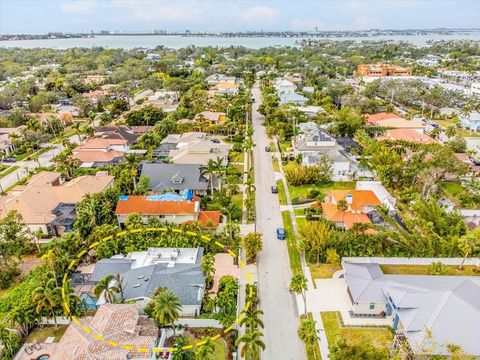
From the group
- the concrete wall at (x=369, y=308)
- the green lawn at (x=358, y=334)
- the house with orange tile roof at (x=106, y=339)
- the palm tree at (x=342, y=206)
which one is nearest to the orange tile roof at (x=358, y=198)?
the palm tree at (x=342, y=206)

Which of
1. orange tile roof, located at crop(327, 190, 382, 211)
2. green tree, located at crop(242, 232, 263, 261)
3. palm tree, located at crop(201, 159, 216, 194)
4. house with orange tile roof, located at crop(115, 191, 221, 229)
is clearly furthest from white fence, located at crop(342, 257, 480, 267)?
palm tree, located at crop(201, 159, 216, 194)

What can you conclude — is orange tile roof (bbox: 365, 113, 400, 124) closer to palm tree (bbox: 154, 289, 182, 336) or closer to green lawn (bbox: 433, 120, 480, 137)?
green lawn (bbox: 433, 120, 480, 137)

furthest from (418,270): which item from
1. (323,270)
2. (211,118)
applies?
(211,118)

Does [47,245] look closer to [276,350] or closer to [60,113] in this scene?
[276,350]

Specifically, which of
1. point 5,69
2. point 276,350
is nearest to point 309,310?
point 276,350

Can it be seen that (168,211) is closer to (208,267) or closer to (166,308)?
(208,267)
